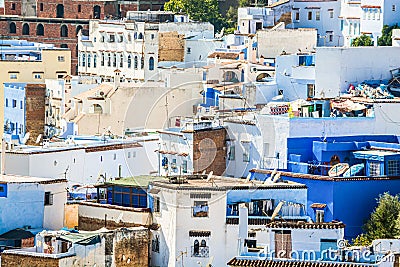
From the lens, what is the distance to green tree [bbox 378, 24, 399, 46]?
186 ft

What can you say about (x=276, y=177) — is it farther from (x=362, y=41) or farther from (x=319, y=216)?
(x=362, y=41)

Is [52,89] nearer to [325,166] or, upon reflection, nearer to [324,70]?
[324,70]

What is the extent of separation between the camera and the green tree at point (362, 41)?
5753cm

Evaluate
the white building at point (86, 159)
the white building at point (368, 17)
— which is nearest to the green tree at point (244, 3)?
the white building at point (368, 17)

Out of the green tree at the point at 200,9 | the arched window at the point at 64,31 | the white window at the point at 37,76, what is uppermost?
the green tree at the point at 200,9

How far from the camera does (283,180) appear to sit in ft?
132

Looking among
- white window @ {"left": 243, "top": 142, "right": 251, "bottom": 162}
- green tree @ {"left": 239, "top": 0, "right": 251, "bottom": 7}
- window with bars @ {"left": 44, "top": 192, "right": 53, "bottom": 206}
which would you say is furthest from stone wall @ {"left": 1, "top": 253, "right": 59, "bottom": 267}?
green tree @ {"left": 239, "top": 0, "right": 251, "bottom": 7}

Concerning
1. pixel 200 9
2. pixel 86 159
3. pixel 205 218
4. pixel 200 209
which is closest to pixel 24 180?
pixel 200 209

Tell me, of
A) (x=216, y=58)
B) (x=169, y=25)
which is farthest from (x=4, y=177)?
(x=169, y=25)

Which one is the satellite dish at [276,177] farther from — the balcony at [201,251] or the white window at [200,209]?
the balcony at [201,251]

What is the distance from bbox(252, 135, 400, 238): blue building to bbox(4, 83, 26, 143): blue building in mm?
19346

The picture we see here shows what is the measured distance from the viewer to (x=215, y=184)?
38.7 m

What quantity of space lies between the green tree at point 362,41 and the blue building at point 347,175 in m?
15.6

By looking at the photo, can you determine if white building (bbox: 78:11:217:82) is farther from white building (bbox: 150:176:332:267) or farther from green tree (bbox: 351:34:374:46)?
white building (bbox: 150:176:332:267)
